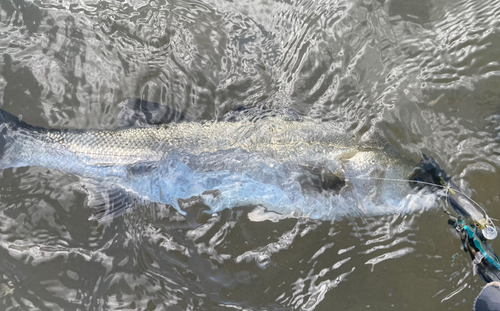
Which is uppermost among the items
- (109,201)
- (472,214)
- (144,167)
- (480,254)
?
(472,214)

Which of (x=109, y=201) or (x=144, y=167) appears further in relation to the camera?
(x=109, y=201)

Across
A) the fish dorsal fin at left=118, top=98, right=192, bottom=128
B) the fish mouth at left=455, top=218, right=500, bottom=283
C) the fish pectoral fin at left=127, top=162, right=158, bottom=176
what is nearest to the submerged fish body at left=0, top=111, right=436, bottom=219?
the fish pectoral fin at left=127, top=162, right=158, bottom=176

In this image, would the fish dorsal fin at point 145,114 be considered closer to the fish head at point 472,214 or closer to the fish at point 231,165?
the fish at point 231,165

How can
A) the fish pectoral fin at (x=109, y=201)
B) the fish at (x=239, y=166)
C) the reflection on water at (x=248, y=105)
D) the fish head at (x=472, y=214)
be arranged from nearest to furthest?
the fish head at (x=472, y=214) < the fish at (x=239, y=166) < the fish pectoral fin at (x=109, y=201) < the reflection on water at (x=248, y=105)

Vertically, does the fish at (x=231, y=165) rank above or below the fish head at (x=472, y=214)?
below

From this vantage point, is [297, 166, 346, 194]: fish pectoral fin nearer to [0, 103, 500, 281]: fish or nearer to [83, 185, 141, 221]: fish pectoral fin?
[0, 103, 500, 281]: fish

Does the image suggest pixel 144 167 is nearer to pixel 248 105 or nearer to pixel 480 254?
pixel 248 105

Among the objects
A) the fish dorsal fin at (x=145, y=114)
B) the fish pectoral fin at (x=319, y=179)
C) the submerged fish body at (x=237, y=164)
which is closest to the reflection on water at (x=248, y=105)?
the fish dorsal fin at (x=145, y=114)

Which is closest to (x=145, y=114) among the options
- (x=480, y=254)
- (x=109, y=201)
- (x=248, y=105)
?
(x=109, y=201)
